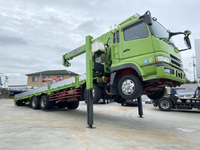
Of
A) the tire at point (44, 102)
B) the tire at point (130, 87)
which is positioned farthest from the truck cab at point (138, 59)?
the tire at point (44, 102)

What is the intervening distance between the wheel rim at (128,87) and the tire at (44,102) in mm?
6004

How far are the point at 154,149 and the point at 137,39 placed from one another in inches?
122

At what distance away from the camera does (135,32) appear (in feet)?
16.3

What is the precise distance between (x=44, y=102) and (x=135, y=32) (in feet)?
23.6

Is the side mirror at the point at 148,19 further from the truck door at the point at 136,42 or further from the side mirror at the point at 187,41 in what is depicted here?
the side mirror at the point at 187,41

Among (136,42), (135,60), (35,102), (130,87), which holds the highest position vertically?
(136,42)

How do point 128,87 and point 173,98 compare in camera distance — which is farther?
point 173,98

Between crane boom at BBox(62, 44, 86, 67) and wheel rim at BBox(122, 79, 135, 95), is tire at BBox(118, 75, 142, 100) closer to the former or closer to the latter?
wheel rim at BBox(122, 79, 135, 95)

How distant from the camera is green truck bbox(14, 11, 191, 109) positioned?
14.6ft

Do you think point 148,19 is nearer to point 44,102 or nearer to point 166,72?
point 166,72

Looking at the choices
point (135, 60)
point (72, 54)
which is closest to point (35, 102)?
point (72, 54)

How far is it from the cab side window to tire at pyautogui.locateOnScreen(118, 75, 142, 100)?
1.29 m

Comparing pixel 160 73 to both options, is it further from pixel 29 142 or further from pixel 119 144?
pixel 29 142

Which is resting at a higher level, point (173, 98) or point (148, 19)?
point (148, 19)
